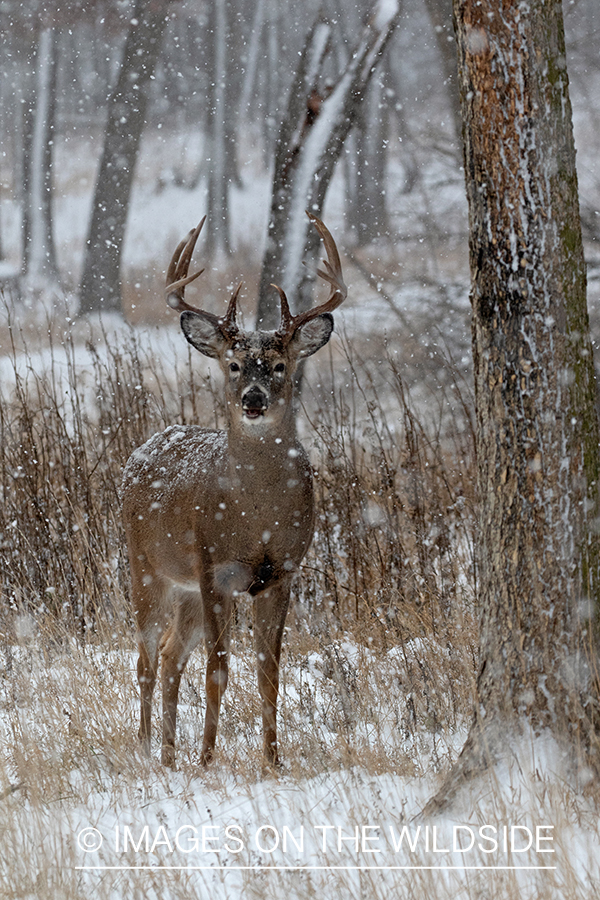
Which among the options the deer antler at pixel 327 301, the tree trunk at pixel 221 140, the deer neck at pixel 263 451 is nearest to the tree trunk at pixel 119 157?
the tree trunk at pixel 221 140

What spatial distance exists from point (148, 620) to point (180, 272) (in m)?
1.66

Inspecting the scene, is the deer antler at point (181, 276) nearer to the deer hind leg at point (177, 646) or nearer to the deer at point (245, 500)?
the deer at point (245, 500)

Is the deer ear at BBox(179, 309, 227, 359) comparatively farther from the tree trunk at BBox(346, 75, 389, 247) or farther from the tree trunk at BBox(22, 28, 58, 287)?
the tree trunk at BBox(22, 28, 58, 287)

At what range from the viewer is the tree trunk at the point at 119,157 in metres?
15.3

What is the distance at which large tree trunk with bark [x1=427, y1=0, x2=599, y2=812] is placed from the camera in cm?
317

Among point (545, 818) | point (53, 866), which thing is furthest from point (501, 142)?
point (53, 866)

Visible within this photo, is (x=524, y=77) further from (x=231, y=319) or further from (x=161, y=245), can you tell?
(x=161, y=245)

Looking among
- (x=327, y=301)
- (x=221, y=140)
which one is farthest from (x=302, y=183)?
(x=221, y=140)

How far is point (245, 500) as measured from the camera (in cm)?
412

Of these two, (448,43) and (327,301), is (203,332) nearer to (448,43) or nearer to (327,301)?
(327,301)

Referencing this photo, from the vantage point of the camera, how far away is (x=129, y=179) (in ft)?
53.1

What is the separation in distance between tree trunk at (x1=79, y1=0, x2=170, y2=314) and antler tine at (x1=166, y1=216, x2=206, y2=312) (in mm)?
10887

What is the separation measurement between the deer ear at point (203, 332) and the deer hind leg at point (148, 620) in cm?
117

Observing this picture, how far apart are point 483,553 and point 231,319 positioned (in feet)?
5.00
